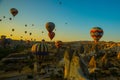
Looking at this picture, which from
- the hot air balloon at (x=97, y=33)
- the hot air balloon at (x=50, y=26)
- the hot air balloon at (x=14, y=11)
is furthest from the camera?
the hot air balloon at (x=14, y=11)

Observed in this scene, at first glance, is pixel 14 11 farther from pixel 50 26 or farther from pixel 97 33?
pixel 97 33

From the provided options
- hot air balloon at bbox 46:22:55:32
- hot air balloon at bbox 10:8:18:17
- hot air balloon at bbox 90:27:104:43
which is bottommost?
hot air balloon at bbox 90:27:104:43

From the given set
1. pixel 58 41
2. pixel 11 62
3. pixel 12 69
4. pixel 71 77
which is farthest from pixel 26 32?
pixel 71 77

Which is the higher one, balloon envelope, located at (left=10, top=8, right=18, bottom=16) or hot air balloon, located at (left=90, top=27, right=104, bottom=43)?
balloon envelope, located at (left=10, top=8, right=18, bottom=16)

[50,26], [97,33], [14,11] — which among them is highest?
[14,11]

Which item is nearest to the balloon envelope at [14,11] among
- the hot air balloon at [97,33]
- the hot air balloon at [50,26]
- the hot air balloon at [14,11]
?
the hot air balloon at [14,11]

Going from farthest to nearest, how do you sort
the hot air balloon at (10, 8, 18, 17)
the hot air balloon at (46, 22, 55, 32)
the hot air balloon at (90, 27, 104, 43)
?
the hot air balloon at (10, 8, 18, 17) < the hot air balloon at (46, 22, 55, 32) < the hot air balloon at (90, 27, 104, 43)

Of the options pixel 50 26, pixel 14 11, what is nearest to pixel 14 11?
pixel 14 11

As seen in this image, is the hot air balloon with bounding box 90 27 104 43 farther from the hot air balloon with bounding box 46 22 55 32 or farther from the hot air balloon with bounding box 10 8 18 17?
the hot air balloon with bounding box 10 8 18 17

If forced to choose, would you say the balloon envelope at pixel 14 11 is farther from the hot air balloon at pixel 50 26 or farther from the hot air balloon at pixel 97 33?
the hot air balloon at pixel 97 33

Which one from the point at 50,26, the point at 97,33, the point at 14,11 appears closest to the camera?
the point at 97,33

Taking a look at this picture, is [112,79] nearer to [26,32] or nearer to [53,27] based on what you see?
[53,27]

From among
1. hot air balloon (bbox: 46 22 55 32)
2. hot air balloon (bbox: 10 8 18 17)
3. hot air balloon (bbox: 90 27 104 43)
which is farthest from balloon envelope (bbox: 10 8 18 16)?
hot air balloon (bbox: 90 27 104 43)

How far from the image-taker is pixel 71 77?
2873cm
